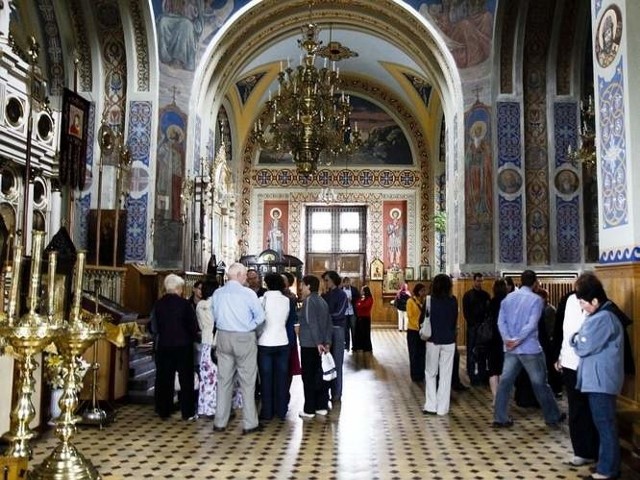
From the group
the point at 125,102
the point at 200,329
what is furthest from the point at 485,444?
the point at 125,102

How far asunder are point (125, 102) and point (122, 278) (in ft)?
12.8

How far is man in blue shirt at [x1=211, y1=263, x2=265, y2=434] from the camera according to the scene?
562 cm

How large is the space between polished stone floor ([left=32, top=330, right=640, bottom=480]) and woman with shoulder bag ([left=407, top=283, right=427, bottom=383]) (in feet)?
5.13

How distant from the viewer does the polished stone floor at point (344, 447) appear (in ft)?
14.4

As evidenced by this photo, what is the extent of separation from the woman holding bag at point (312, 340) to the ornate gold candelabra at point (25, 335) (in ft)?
10.3

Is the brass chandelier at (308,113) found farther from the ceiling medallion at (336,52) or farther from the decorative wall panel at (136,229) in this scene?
the ceiling medallion at (336,52)

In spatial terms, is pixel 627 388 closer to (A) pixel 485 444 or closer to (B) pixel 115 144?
(A) pixel 485 444

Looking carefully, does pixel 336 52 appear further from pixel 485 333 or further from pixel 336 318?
pixel 485 333

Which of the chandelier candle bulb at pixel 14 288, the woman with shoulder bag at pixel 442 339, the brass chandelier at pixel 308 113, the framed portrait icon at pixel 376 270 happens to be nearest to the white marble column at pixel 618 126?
the woman with shoulder bag at pixel 442 339

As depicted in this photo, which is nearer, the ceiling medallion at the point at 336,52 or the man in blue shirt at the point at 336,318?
the man in blue shirt at the point at 336,318

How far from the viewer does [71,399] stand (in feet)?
11.3

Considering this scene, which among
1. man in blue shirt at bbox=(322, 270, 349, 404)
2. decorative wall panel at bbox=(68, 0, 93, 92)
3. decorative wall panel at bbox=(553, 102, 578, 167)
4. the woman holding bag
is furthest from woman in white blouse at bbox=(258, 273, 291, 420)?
decorative wall panel at bbox=(553, 102, 578, 167)

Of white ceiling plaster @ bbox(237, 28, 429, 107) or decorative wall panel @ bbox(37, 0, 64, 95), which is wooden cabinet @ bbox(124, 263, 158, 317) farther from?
white ceiling plaster @ bbox(237, 28, 429, 107)

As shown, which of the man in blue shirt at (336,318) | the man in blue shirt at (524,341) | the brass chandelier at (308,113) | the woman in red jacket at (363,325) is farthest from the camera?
the woman in red jacket at (363,325)
